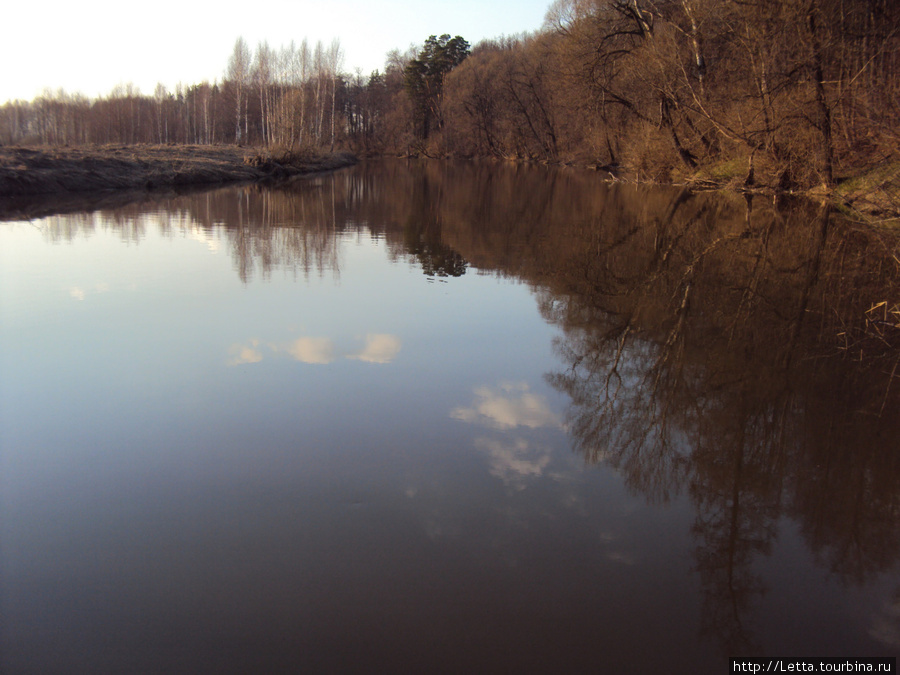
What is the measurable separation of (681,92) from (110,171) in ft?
67.8

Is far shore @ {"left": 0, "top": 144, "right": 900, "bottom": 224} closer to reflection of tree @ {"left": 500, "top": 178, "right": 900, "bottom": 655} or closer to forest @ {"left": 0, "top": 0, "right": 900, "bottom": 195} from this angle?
forest @ {"left": 0, "top": 0, "right": 900, "bottom": 195}

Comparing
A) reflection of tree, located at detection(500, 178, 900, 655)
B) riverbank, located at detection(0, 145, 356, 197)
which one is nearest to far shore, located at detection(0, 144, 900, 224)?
riverbank, located at detection(0, 145, 356, 197)

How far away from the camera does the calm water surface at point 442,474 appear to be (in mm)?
2635

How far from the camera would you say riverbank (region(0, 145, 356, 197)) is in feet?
60.6

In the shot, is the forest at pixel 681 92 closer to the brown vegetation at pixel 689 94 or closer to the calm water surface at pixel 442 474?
the brown vegetation at pixel 689 94

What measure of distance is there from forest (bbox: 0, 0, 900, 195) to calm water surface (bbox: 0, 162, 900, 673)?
17.5ft

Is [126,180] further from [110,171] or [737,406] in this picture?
[737,406]

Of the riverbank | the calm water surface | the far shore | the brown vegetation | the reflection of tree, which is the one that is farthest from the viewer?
the riverbank

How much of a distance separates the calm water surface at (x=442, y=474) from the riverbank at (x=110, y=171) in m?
12.1

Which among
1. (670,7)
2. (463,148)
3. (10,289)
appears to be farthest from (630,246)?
(463,148)

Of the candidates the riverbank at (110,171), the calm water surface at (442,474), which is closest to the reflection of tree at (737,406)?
the calm water surface at (442,474)

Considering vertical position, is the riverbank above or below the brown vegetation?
below

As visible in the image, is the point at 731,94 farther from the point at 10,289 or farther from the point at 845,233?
the point at 10,289

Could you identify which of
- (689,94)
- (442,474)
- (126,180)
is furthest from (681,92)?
(442,474)
